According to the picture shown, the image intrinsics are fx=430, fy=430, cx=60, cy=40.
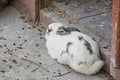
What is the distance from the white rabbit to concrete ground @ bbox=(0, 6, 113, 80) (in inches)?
3.9

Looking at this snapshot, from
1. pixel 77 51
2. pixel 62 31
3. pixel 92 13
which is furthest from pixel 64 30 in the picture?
pixel 92 13

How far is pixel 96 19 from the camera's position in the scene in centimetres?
433

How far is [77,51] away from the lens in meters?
3.68

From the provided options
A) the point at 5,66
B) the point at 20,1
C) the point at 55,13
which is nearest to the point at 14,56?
the point at 5,66

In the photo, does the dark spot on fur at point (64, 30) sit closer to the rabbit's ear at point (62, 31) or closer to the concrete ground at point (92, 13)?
the rabbit's ear at point (62, 31)

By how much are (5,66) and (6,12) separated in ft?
4.33

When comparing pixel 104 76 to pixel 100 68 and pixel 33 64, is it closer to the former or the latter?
pixel 100 68

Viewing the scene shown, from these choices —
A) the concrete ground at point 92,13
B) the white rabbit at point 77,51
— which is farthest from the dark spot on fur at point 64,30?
the concrete ground at point 92,13

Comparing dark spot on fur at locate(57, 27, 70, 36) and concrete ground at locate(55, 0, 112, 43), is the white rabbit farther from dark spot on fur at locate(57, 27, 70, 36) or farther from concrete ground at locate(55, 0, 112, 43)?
concrete ground at locate(55, 0, 112, 43)

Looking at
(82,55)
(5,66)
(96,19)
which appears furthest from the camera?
(96,19)

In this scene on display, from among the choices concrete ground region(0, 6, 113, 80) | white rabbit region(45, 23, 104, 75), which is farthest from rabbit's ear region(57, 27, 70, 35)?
concrete ground region(0, 6, 113, 80)

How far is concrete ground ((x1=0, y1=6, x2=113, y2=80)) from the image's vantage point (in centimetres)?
381

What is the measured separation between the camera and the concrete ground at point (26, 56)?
12.5ft

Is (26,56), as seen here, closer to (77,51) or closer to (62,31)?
(62,31)
